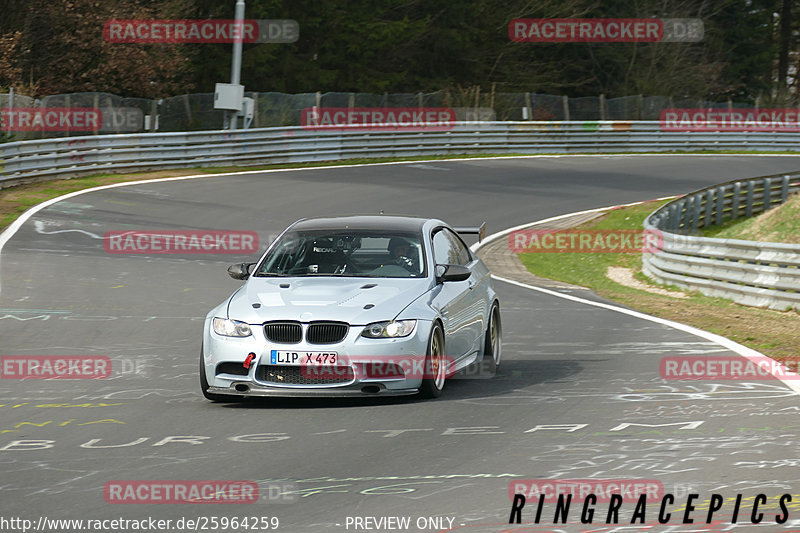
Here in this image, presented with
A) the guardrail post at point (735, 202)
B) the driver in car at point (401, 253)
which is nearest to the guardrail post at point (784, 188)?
the guardrail post at point (735, 202)

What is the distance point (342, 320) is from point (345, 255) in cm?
147

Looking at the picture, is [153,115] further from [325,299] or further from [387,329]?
[387,329]

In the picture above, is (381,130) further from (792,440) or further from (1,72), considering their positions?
(792,440)

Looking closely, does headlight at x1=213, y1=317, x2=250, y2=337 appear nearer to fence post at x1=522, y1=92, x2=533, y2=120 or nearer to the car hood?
the car hood

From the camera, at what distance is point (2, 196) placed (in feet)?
92.8

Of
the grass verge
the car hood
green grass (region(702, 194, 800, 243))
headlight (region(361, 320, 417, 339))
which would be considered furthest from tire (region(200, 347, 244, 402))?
green grass (region(702, 194, 800, 243))

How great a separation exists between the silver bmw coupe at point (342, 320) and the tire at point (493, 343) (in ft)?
1.87

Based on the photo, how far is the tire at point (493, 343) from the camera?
1180 centimetres

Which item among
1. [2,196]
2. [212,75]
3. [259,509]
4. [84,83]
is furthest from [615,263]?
[212,75]

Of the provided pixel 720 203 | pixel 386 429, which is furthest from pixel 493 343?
pixel 720 203

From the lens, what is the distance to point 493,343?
12.0 meters

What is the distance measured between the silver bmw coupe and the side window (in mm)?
111

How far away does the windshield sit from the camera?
1082cm

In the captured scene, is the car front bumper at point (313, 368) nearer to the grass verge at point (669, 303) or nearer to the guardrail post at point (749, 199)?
Answer: the grass verge at point (669, 303)
